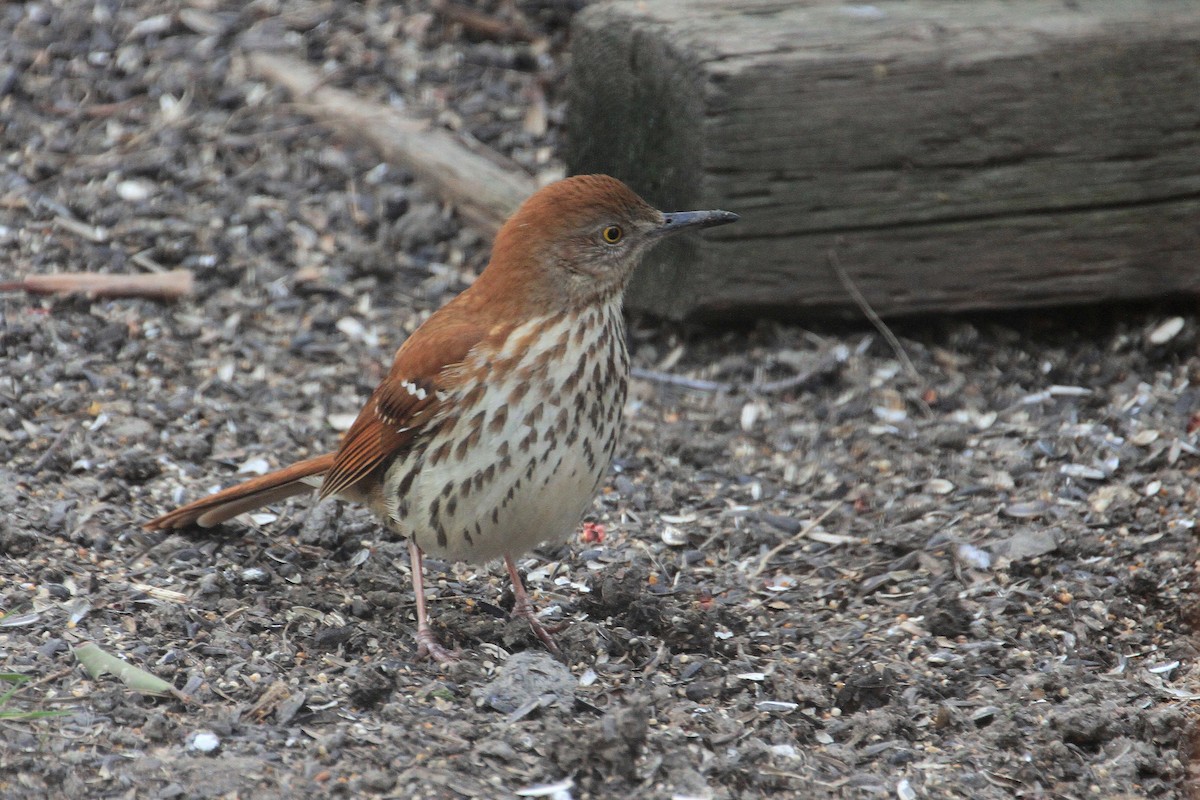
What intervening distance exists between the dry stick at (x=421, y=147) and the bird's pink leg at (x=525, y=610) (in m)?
2.58

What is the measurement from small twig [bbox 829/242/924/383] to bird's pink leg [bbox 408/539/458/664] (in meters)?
2.26

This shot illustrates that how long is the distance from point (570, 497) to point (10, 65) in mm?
4858

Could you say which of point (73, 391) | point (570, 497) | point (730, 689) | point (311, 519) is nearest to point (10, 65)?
point (73, 391)

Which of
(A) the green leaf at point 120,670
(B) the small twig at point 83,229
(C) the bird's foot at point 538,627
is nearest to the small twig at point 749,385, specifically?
(C) the bird's foot at point 538,627

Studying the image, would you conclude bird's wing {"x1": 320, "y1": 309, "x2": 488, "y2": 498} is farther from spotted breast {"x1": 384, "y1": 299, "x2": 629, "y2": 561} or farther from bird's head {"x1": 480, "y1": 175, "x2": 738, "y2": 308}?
bird's head {"x1": 480, "y1": 175, "x2": 738, "y2": 308}

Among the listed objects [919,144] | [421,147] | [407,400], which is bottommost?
[421,147]

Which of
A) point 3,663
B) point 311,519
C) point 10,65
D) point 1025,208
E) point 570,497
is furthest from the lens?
point 10,65

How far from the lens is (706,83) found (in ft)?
18.1

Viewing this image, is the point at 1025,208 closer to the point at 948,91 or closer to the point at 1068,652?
the point at 948,91

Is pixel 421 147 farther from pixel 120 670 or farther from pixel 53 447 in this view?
pixel 120 670

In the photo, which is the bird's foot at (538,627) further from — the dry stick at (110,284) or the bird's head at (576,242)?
the dry stick at (110,284)

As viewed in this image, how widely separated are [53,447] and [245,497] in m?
0.85

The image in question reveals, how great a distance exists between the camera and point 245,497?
4.54 m

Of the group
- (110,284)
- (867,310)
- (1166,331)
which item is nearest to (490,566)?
(867,310)
